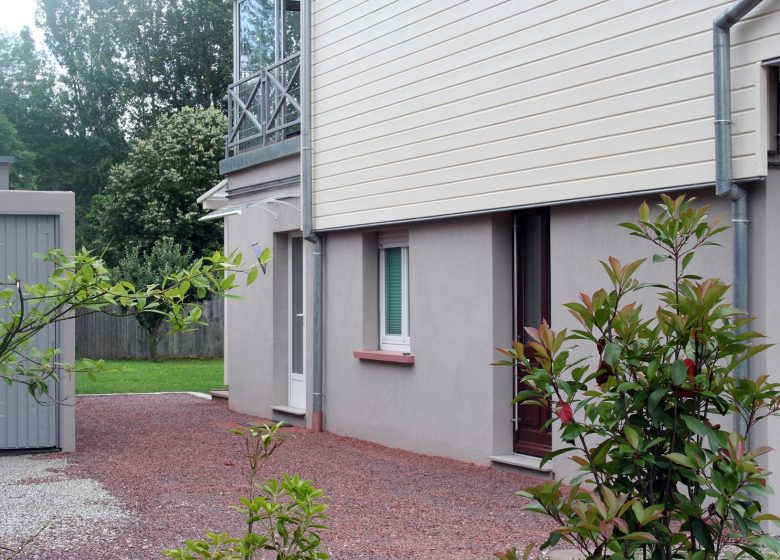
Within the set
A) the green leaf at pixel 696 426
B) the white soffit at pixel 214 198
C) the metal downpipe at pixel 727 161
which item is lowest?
the green leaf at pixel 696 426

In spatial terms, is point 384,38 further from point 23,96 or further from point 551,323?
point 23,96

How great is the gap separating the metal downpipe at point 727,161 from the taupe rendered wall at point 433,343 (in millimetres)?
2997

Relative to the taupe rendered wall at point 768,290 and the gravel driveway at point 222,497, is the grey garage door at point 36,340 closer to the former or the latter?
the gravel driveway at point 222,497

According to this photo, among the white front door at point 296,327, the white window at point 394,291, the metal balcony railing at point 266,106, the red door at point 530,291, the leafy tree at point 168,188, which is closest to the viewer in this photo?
the red door at point 530,291

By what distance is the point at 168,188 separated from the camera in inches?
1404

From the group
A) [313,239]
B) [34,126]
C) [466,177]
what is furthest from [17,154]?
[466,177]

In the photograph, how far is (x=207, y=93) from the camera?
45562mm

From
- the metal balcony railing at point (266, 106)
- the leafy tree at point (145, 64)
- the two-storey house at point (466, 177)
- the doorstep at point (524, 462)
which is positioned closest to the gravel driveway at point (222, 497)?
the doorstep at point (524, 462)

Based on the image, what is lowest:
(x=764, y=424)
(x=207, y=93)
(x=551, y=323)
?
(x=764, y=424)

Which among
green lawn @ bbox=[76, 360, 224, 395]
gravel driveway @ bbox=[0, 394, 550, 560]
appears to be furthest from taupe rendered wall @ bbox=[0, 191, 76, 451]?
green lawn @ bbox=[76, 360, 224, 395]

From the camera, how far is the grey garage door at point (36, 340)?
1130 cm

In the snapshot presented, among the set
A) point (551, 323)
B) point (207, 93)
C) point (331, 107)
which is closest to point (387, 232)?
point (331, 107)

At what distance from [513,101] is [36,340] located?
5546 millimetres

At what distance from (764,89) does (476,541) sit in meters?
3.47
